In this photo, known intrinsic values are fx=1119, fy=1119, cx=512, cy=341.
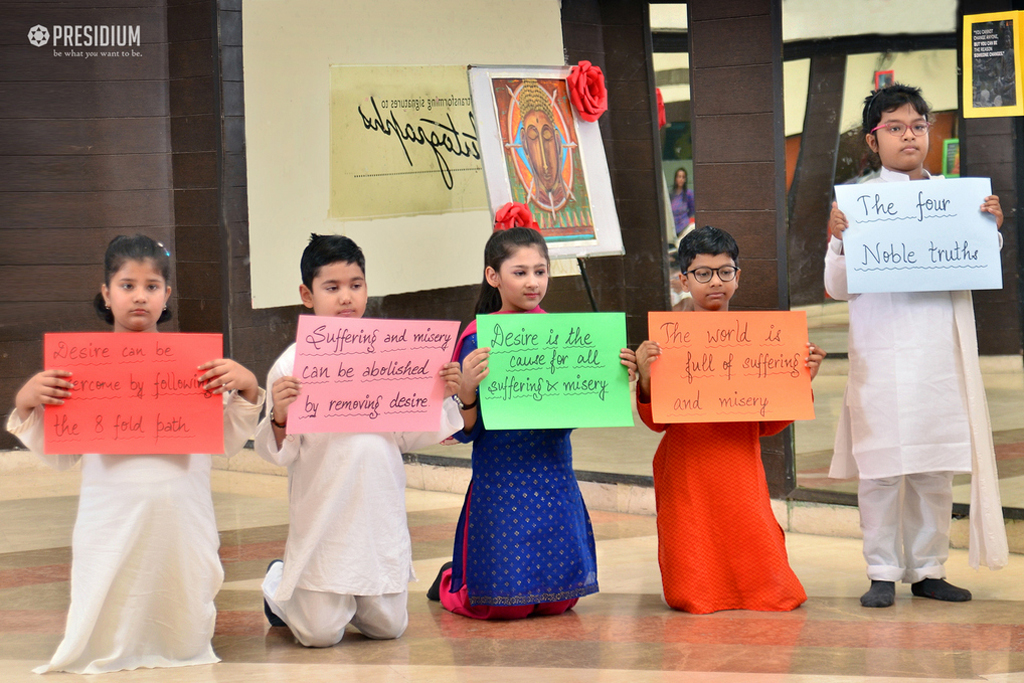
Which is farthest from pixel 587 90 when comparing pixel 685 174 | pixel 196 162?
pixel 196 162

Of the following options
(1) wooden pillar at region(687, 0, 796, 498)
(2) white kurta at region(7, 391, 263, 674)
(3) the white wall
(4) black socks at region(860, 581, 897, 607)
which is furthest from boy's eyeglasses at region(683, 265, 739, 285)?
(3) the white wall

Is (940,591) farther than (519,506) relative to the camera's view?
Yes

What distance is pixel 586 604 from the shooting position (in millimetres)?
3586

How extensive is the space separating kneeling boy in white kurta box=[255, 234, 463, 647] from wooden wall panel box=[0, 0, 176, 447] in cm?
318

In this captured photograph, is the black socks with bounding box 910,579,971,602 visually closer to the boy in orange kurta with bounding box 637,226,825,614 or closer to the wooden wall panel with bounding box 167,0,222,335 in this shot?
the boy in orange kurta with bounding box 637,226,825,614

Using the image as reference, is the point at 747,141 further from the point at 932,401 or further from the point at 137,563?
the point at 137,563

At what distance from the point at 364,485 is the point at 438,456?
247cm

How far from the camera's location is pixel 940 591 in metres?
3.52

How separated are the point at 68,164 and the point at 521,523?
3.81 m

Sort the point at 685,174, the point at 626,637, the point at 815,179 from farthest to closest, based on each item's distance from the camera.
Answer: the point at 685,174 < the point at 815,179 < the point at 626,637

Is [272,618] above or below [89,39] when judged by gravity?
below

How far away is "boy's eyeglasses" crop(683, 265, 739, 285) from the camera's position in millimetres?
3418

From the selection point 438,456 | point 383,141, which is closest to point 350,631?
point 438,456

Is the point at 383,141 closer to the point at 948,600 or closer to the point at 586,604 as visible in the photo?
the point at 586,604
